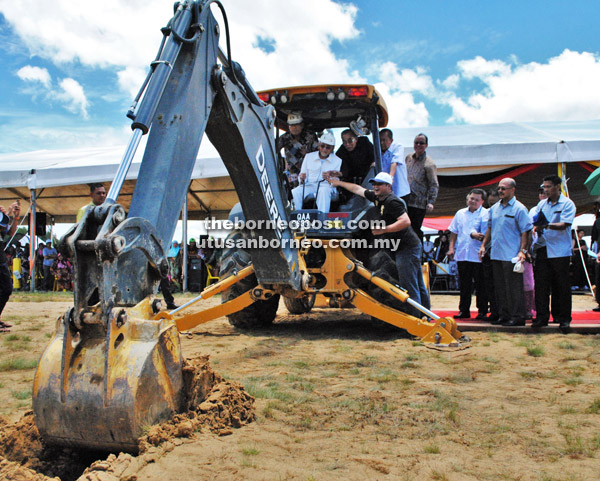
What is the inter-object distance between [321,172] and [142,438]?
392 centimetres

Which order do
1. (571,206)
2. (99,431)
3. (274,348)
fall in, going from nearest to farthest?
(99,431), (274,348), (571,206)

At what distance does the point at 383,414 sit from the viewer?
2.75 metres

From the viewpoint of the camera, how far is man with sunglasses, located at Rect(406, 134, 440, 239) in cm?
656

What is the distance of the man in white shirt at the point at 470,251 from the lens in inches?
268

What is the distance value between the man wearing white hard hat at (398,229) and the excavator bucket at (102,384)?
3.55m

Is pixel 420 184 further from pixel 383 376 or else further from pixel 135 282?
pixel 135 282

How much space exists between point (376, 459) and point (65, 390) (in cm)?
128

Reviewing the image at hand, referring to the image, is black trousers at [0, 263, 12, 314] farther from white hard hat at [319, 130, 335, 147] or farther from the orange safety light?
the orange safety light

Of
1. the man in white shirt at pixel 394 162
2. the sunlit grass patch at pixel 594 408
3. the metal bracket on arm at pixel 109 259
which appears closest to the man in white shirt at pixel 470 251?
the man in white shirt at pixel 394 162

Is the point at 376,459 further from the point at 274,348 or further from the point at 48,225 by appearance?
the point at 48,225

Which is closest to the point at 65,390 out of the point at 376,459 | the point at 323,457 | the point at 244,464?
the point at 244,464

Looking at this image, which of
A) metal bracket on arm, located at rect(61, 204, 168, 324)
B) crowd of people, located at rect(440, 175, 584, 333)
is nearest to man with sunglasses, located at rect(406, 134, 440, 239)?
crowd of people, located at rect(440, 175, 584, 333)

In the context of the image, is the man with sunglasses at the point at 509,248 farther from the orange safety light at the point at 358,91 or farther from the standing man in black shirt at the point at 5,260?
the standing man in black shirt at the point at 5,260

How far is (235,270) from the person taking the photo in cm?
542
